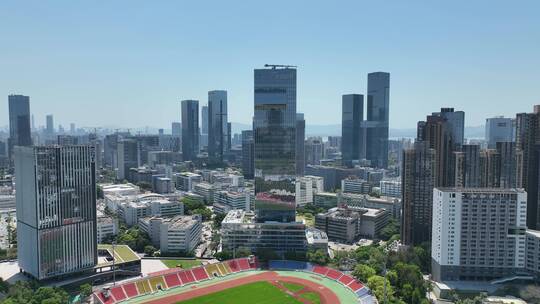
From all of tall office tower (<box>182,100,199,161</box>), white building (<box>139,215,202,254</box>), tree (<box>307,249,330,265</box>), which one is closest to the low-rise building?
tree (<box>307,249,330,265</box>)

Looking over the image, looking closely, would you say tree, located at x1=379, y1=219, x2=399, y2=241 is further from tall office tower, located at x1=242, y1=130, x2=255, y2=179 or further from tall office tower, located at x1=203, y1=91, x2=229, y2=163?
tall office tower, located at x1=203, y1=91, x2=229, y2=163

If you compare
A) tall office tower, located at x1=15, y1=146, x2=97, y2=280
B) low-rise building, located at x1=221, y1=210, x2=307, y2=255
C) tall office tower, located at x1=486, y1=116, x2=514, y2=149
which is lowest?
low-rise building, located at x1=221, y1=210, x2=307, y2=255

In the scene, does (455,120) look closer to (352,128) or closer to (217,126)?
(352,128)

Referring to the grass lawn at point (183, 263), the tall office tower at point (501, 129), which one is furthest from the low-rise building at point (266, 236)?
the tall office tower at point (501, 129)

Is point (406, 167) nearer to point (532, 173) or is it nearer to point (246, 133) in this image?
point (532, 173)

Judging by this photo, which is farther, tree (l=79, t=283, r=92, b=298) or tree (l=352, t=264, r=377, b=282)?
tree (l=352, t=264, r=377, b=282)

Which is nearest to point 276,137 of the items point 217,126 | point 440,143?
point 440,143

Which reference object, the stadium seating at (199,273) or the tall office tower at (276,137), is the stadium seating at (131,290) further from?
the tall office tower at (276,137)
